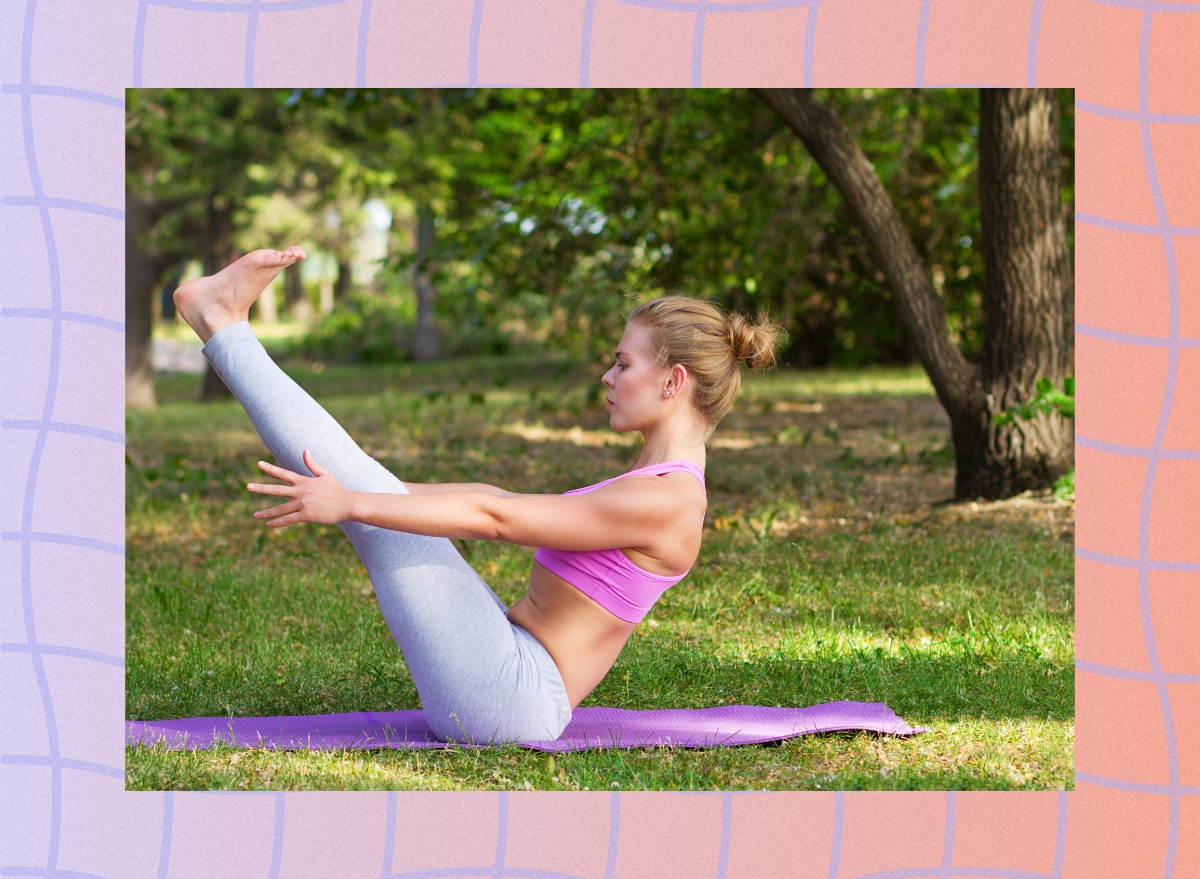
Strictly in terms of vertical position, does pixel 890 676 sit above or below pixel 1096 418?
below

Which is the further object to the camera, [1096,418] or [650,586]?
[650,586]

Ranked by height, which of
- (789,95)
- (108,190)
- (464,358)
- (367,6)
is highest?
(789,95)

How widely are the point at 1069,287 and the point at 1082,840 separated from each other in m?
4.15

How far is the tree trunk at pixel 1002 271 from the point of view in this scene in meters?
5.95

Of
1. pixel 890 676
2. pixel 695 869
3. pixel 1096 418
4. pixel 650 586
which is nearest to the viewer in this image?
pixel 695 869

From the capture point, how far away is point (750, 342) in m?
→ 2.96

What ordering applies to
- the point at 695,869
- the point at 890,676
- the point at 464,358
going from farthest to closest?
the point at 464,358, the point at 890,676, the point at 695,869

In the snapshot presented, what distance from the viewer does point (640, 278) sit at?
8023mm

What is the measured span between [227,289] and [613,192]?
5.49 m

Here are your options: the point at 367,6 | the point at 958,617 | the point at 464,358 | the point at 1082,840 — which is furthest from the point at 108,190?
the point at 464,358

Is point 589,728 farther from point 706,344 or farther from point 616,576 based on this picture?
point 706,344

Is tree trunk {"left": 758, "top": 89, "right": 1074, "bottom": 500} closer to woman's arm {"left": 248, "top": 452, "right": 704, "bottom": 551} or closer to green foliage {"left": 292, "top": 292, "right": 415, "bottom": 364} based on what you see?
woman's arm {"left": 248, "top": 452, "right": 704, "bottom": 551}

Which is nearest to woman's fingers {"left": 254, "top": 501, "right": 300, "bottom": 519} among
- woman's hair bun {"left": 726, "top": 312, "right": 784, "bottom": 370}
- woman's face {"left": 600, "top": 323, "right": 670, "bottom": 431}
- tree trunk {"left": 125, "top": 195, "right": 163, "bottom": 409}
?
woman's face {"left": 600, "top": 323, "right": 670, "bottom": 431}

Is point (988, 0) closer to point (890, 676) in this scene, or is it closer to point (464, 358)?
point (890, 676)
